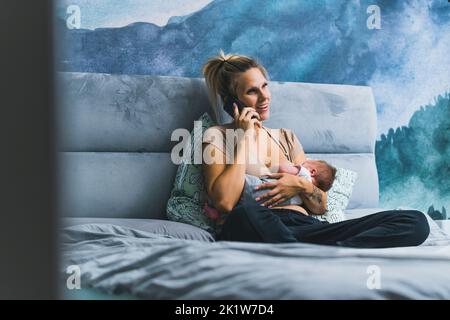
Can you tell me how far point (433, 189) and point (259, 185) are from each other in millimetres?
1104

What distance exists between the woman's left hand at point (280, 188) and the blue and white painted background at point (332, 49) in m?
0.63

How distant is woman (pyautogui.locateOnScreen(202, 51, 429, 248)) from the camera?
6.69 ft

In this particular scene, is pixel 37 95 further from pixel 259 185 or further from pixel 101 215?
pixel 101 215

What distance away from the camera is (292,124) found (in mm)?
2520

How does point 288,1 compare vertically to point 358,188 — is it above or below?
above

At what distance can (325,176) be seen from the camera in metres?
2.29

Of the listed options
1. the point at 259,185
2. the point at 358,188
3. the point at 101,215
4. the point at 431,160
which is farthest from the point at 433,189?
the point at 101,215

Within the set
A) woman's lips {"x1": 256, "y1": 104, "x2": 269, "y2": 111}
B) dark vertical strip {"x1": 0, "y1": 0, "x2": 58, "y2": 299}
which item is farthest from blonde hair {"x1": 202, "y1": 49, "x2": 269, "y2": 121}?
dark vertical strip {"x1": 0, "y1": 0, "x2": 58, "y2": 299}

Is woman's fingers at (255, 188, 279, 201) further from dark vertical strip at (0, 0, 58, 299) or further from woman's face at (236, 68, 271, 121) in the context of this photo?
dark vertical strip at (0, 0, 58, 299)

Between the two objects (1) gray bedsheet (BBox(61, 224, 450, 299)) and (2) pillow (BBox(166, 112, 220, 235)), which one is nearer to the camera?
(1) gray bedsheet (BBox(61, 224, 450, 299))

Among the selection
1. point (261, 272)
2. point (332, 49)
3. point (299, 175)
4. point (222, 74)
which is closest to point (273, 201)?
point (299, 175)

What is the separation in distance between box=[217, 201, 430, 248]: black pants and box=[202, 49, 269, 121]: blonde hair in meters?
0.46

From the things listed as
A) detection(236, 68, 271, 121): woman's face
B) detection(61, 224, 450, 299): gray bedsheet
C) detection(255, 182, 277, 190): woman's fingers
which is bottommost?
detection(61, 224, 450, 299): gray bedsheet

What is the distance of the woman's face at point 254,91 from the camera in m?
2.29
